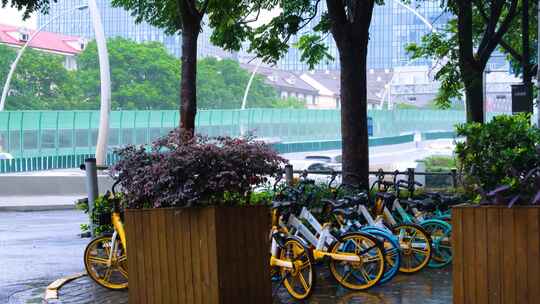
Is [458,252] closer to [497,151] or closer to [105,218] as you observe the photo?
[497,151]

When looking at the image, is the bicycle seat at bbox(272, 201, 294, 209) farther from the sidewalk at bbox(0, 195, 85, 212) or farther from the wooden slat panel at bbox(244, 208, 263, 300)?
the sidewalk at bbox(0, 195, 85, 212)

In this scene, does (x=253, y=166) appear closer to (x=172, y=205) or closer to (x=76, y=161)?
(x=172, y=205)

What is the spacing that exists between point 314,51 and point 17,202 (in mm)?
11714

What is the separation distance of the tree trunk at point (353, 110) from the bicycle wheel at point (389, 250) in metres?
5.90

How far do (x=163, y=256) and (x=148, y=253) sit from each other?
156mm

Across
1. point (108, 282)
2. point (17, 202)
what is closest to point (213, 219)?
point (108, 282)

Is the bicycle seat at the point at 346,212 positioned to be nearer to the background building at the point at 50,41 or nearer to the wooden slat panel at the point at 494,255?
the wooden slat panel at the point at 494,255

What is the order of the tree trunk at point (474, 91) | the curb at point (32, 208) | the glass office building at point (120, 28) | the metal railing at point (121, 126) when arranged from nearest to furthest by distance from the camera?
the tree trunk at point (474, 91) → the curb at point (32, 208) → the metal railing at point (121, 126) → the glass office building at point (120, 28)

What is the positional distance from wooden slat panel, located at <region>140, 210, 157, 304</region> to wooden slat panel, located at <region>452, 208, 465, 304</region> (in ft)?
8.34

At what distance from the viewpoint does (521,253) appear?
Result: 18.9 feet

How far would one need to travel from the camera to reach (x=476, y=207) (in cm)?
589

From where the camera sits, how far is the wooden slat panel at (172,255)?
7273mm

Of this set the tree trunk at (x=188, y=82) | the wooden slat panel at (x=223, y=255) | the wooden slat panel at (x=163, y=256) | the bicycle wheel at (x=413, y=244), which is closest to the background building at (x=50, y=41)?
the tree trunk at (x=188, y=82)

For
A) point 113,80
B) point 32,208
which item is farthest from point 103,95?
point 113,80
